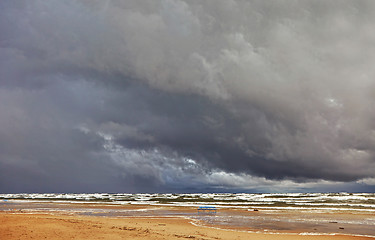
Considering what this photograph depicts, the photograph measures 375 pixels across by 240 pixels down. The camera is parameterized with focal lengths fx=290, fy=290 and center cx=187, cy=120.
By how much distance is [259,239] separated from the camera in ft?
83.7

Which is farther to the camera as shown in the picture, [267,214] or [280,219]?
[267,214]

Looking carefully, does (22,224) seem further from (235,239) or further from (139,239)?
(235,239)

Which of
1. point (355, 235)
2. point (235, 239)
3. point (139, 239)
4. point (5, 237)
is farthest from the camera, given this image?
point (355, 235)

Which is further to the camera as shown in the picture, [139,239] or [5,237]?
[139,239]

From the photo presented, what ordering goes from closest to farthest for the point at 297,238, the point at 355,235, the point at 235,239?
the point at 235,239 → the point at 297,238 → the point at 355,235

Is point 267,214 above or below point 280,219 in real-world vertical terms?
below

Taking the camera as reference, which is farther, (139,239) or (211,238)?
(211,238)

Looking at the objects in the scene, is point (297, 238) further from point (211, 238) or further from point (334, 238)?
point (211, 238)

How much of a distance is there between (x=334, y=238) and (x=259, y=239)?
292 inches

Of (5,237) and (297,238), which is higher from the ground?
(5,237)

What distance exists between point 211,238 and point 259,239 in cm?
436

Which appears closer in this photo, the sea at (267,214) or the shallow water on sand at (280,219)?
the shallow water on sand at (280,219)

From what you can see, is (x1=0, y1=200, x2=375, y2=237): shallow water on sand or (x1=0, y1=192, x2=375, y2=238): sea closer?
(x1=0, y1=200, x2=375, y2=237): shallow water on sand

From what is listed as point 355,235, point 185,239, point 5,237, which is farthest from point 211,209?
point 5,237
